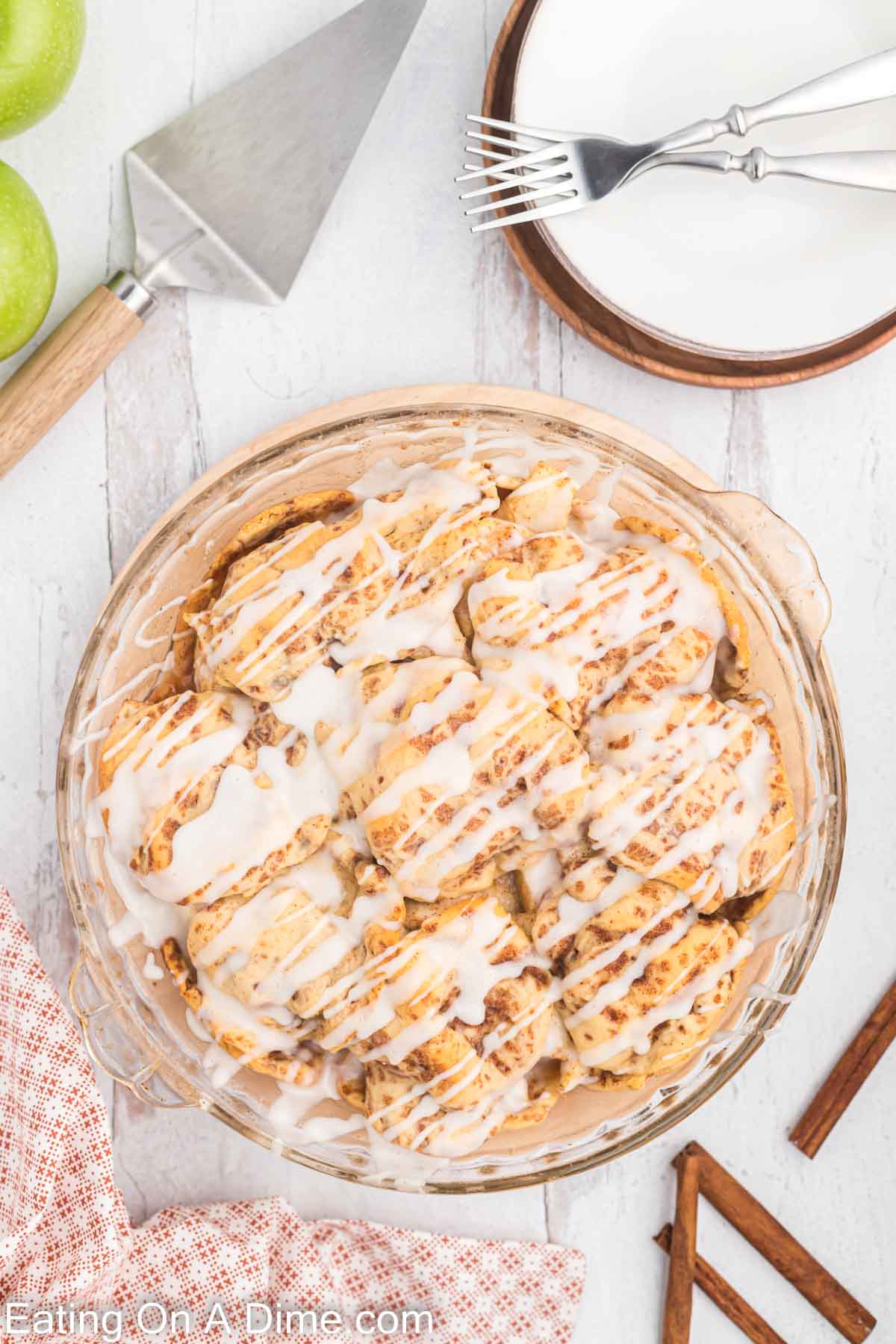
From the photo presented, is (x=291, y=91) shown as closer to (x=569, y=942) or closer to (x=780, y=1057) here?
(x=569, y=942)

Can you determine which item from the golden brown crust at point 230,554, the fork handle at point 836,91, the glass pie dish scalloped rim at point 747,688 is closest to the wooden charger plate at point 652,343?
the glass pie dish scalloped rim at point 747,688

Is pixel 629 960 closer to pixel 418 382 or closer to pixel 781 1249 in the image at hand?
pixel 781 1249

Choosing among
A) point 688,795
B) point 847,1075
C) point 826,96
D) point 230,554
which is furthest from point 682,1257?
point 826,96

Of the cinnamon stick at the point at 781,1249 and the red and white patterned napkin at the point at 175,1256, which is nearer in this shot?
→ the red and white patterned napkin at the point at 175,1256

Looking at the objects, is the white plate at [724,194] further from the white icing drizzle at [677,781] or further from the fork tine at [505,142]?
the white icing drizzle at [677,781]

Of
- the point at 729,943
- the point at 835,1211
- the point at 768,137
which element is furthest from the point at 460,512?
the point at 835,1211

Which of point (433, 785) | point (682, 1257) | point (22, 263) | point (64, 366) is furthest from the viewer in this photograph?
point (682, 1257)
